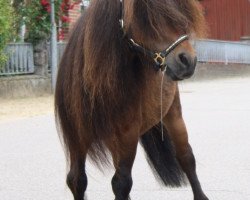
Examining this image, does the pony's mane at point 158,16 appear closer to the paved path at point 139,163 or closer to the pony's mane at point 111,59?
the pony's mane at point 111,59

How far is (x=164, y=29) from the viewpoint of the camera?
12.3 ft

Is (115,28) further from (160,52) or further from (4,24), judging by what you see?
(4,24)

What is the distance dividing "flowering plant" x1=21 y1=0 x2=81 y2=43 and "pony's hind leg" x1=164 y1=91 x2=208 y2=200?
12.4m

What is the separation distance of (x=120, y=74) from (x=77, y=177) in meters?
1.15

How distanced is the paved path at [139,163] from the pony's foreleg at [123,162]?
1.81ft

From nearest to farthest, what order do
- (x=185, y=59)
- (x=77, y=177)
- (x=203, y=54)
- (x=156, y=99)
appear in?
(x=185, y=59), (x=156, y=99), (x=77, y=177), (x=203, y=54)

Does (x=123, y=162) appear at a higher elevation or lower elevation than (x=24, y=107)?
higher

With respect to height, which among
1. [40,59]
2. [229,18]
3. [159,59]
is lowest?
[40,59]

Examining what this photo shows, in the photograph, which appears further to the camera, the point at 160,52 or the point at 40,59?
the point at 40,59

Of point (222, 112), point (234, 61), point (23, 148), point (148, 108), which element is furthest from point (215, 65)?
point (148, 108)

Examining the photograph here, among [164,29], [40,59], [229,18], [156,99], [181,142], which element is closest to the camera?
[164,29]

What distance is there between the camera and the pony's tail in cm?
523

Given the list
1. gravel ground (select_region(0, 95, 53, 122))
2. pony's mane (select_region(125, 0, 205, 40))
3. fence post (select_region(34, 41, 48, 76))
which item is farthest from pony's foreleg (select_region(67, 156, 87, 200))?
fence post (select_region(34, 41, 48, 76))

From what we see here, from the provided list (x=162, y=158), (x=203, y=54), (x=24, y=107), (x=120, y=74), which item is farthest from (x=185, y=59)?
(x=203, y=54)
